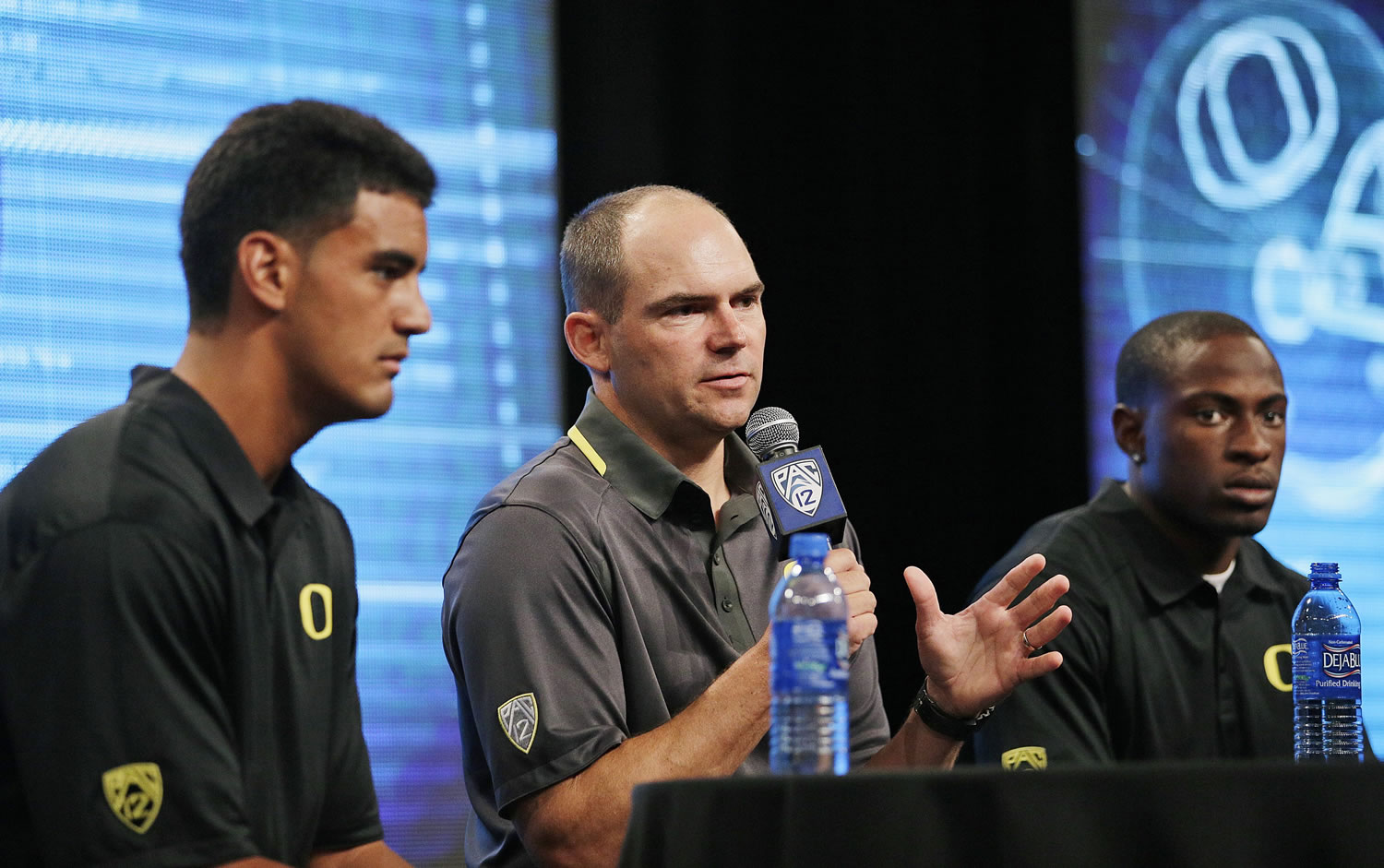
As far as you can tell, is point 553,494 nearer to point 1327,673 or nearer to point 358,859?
point 358,859

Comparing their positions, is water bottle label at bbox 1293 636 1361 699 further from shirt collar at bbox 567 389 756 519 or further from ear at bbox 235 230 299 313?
ear at bbox 235 230 299 313

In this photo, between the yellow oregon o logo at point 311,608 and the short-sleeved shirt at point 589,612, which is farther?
the short-sleeved shirt at point 589,612

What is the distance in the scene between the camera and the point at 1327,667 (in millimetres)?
2547

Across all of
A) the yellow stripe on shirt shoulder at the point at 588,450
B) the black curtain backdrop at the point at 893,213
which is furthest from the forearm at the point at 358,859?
the black curtain backdrop at the point at 893,213

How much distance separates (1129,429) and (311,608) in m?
2.11

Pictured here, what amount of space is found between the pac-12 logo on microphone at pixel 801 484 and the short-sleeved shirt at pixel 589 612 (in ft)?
1.02

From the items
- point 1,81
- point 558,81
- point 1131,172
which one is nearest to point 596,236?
point 558,81

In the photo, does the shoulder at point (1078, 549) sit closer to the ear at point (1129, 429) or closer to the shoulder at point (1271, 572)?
the ear at point (1129, 429)

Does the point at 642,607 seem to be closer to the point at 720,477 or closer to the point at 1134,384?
the point at 720,477

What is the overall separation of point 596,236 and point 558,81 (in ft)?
3.34

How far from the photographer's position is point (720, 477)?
2607mm

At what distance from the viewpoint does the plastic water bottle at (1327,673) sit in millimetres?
2520

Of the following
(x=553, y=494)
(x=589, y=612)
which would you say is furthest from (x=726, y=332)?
(x=589, y=612)

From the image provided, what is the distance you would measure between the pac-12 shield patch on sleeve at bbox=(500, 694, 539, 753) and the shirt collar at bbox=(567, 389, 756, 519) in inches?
15.9
